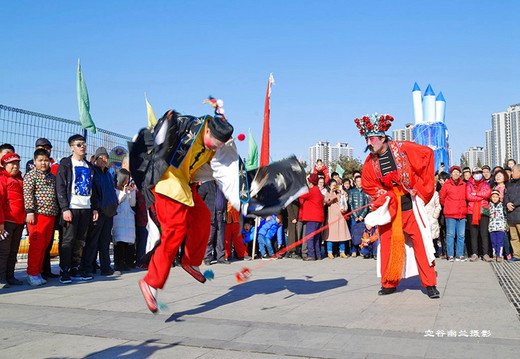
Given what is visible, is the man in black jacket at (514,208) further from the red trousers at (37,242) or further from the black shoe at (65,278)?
the red trousers at (37,242)

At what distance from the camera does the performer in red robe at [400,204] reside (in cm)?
577

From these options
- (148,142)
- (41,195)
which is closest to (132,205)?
(41,195)

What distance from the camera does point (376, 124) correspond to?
5.98m

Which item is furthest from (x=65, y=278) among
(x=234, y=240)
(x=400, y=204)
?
(x=400, y=204)

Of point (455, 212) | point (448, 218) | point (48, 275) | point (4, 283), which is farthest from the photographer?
point (448, 218)

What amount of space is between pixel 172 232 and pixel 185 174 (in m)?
0.62

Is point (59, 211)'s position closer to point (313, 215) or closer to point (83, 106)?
point (83, 106)

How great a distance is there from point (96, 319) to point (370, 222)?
313cm

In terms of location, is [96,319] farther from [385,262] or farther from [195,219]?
[385,262]

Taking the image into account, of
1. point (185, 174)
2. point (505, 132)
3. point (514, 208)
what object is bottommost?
point (514, 208)

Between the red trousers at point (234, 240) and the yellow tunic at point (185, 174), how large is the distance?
5.59 metres

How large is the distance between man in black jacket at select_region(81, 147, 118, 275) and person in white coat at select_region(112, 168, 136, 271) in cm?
42

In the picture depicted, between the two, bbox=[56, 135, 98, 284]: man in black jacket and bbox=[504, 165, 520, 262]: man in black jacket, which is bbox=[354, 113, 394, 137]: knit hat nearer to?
bbox=[56, 135, 98, 284]: man in black jacket

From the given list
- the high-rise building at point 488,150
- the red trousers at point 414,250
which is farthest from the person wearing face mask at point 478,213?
the high-rise building at point 488,150
